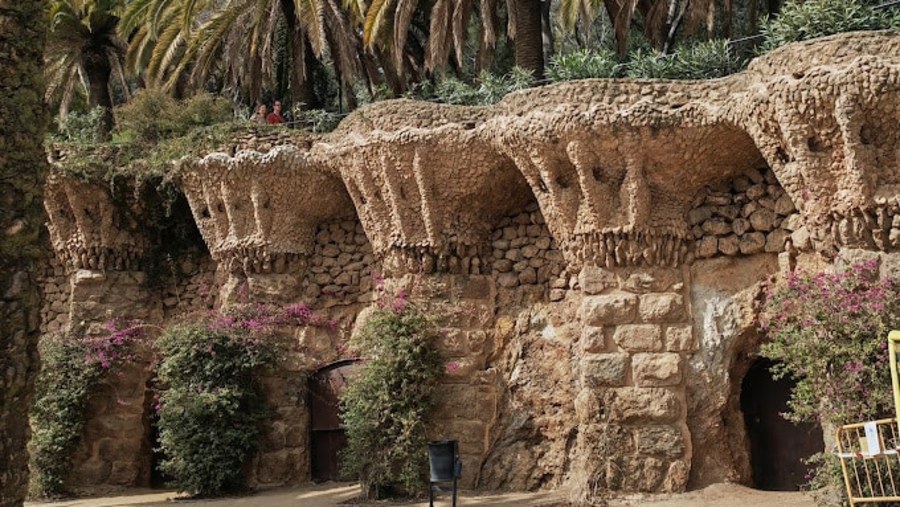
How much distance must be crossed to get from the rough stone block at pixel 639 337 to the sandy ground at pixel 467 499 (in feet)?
6.15

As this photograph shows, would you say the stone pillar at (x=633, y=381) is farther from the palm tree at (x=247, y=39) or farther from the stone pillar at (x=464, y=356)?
the palm tree at (x=247, y=39)

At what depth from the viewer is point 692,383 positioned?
12.2 metres

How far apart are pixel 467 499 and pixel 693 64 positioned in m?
6.48

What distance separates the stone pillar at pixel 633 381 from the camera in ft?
39.5

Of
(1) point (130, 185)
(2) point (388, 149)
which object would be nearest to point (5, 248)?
(2) point (388, 149)

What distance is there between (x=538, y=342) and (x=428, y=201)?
8.46 ft

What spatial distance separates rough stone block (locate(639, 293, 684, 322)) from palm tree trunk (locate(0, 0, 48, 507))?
25.9 ft

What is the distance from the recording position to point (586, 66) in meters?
13.0

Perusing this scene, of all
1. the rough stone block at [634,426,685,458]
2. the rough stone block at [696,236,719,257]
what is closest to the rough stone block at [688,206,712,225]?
the rough stone block at [696,236,719,257]

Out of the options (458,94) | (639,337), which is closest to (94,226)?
(458,94)

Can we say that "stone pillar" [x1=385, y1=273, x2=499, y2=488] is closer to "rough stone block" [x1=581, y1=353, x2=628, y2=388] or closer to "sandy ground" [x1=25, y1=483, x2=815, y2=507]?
"sandy ground" [x1=25, y1=483, x2=815, y2=507]

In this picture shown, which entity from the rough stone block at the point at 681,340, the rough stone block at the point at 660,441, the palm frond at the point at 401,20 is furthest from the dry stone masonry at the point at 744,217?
the palm frond at the point at 401,20

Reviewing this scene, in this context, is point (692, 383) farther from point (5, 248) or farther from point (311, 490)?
point (5, 248)

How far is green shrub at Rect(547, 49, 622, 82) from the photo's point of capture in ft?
42.5
